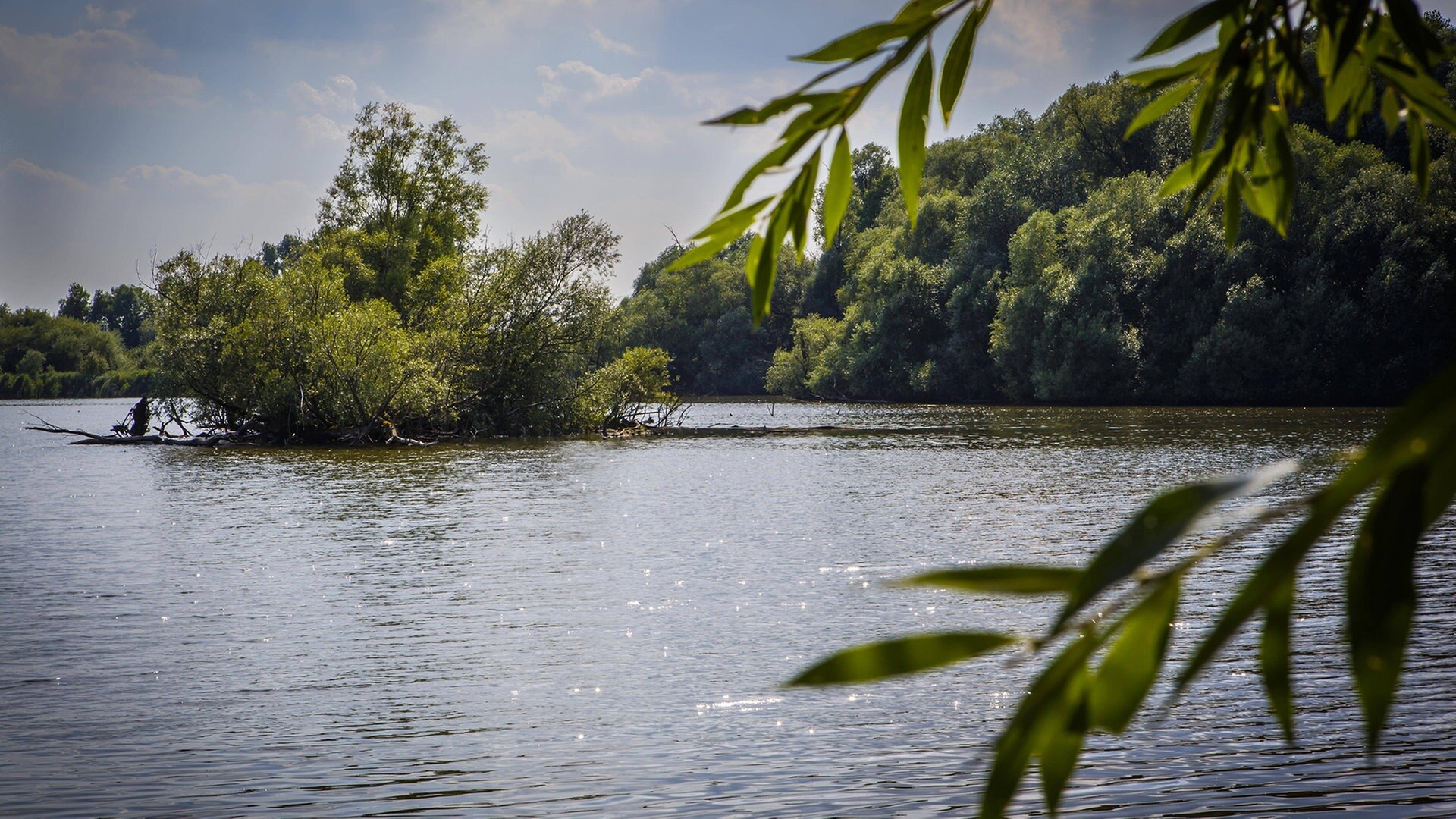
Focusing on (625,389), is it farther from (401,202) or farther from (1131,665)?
(1131,665)

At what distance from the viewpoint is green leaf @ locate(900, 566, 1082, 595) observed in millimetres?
1151

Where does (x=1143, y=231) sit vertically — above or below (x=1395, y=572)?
above

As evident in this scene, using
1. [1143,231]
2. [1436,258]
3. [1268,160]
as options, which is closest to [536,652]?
[1268,160]

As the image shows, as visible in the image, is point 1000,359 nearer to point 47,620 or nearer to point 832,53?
point 47,620

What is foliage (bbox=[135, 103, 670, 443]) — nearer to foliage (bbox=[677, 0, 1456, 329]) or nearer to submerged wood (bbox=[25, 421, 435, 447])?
submerged wood (bbox=[25, 421, 435, 447])

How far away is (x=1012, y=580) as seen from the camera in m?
1.20

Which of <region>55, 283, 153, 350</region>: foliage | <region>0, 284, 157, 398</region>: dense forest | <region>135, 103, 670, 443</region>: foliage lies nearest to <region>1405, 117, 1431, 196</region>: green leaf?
<region>135, 103, 670, 443</region>: foliage

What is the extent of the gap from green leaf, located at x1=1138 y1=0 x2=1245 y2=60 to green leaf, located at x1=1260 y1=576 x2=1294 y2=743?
738mm

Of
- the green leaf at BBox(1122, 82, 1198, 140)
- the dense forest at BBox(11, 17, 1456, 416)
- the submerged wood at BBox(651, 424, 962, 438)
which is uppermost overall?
→ the dense forest at BBox(11, 17, 1456, 416)

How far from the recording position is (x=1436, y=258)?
200 feet

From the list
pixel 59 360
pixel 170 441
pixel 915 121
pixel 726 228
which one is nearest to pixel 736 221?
A: pixel 726 228

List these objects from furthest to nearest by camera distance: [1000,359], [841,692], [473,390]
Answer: [1000,359], [473,390], [841,692]

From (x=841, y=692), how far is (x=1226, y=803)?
11.6 ft

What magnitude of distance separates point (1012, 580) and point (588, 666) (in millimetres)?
10781
